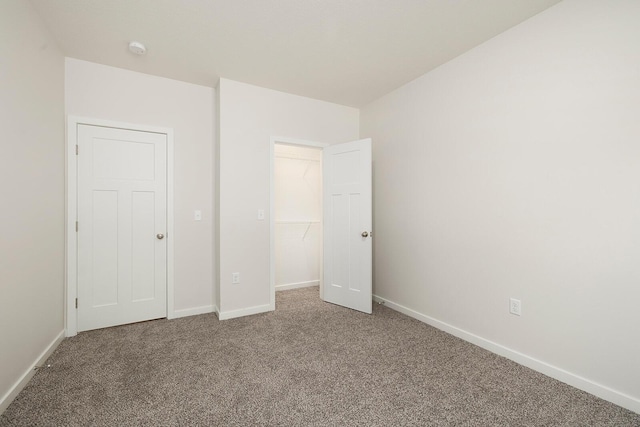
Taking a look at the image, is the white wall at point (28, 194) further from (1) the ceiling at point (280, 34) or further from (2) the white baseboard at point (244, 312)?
(2) the white baseboard at point (244, 312)

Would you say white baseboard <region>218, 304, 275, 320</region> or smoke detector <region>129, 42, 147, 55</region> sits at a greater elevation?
smoke detector <region>129, 42, 147, 55</region>

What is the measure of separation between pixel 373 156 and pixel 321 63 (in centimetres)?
136

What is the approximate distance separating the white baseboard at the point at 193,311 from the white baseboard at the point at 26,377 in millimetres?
916

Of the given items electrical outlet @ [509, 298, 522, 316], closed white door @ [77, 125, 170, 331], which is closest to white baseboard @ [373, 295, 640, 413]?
electrical outlet @ [509, 298, 522, 316]

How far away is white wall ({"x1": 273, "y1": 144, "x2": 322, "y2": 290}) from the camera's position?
4.17 m

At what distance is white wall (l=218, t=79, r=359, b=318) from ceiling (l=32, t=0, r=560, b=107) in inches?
11.6

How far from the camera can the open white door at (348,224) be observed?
3.17 m

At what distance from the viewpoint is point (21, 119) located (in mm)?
1788

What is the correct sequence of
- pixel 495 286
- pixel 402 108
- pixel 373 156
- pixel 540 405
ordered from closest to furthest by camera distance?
pixel 540 405 → pixel 495 286 → pixel 402 108 → pixel 373 156

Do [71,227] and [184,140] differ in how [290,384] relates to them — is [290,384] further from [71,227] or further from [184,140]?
[184,140]

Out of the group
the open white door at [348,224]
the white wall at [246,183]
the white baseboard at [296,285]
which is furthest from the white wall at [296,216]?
the white wall at [246,183]

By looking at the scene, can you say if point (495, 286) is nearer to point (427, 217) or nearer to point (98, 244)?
point (427, 217)

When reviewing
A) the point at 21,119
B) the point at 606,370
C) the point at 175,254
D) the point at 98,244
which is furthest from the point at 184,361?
the point at 606,370

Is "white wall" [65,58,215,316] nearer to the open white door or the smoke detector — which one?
the smoke detector
